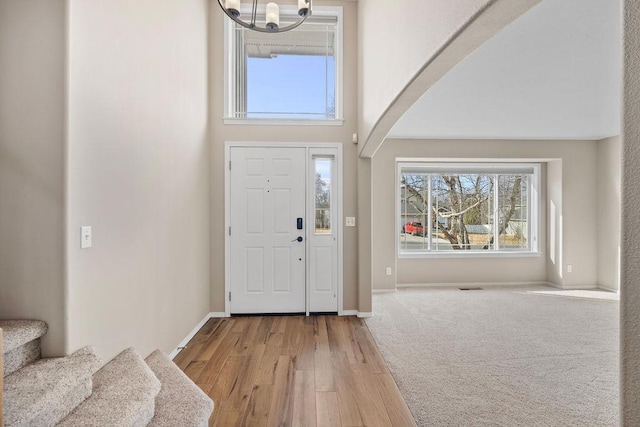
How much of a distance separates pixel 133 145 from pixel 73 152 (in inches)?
21.9

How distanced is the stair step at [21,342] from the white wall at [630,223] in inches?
85.4

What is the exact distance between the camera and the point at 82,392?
1.45m

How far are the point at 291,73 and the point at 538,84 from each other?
2.85 metres

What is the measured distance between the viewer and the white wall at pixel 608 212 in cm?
Result: 505

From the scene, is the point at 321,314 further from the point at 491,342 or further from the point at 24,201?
the point at 24,201

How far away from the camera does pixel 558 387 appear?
→ 2305 millimetres

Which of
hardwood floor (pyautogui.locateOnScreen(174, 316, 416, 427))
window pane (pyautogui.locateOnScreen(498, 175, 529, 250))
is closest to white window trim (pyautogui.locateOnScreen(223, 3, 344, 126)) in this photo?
hardwood floor (pyautogui.locateOnScreen(174, 316, 416, 427))

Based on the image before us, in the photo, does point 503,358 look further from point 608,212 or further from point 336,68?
point 608,212

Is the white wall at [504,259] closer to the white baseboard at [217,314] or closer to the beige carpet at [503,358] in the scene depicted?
the beige carpet at [503,358]

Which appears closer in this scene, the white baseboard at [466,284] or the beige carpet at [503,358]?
the beige carpet at [503,358]

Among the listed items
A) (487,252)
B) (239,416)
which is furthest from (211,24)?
(487,252)

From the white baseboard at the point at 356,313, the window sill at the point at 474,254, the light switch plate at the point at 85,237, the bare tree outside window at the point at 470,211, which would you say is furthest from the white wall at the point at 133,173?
the bare tree outside window at the point at 470,211

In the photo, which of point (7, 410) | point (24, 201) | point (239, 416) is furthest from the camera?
point (239, 416)

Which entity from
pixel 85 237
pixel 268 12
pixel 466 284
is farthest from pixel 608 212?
pixel 85 237
